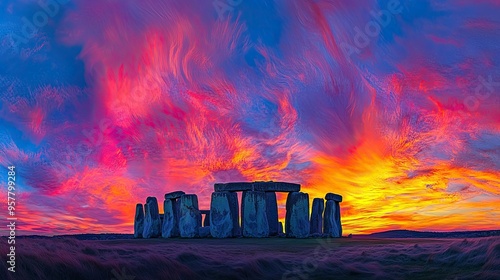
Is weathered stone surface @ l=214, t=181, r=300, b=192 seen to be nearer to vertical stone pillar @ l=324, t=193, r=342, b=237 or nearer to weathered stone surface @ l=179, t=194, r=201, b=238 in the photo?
weathered stone surface @ l=179, t=194, r=201, b=238

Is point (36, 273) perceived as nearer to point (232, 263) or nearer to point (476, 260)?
point (232, 263)

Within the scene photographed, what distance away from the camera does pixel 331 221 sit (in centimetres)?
2706

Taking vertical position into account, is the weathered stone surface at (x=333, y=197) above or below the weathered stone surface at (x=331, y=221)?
above

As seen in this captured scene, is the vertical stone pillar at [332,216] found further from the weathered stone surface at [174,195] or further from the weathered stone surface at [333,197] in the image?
the weathered stone surface at [174,195]

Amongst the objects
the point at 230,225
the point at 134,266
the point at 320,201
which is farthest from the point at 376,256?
the point at 320,201

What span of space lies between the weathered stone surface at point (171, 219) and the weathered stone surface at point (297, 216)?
6.06 metres

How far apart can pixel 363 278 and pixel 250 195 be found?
15.3 m

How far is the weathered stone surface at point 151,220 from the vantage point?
2758cm

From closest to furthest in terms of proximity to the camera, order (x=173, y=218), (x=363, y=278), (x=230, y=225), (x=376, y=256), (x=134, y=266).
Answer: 1. (x=134, y=266)
2. (x=363, y=278)
3. (x=376, y=256)
4. (x=230, y=225)
5. (x=173, y=218)

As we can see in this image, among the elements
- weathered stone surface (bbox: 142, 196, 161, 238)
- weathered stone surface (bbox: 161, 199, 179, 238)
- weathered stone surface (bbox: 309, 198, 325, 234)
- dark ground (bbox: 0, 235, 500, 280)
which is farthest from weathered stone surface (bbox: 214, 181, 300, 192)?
dark ground (bbox: 0, 235, 500, 280)

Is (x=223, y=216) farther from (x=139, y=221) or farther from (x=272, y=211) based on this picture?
(x=139, y=221)

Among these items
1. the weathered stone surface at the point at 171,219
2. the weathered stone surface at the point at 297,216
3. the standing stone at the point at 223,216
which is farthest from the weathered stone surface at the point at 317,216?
the weathered stone surface at the point at 171,219

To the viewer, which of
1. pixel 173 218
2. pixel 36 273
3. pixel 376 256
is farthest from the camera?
pixel 173 218

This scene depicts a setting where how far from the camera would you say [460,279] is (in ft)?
28.9
